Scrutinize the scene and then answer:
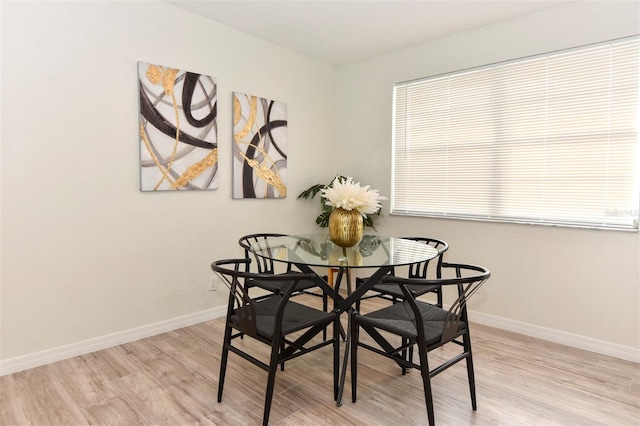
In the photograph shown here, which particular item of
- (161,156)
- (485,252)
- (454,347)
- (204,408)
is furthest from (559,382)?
(161,156)

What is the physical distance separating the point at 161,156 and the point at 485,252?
112 inches

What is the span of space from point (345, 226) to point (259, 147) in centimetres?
168

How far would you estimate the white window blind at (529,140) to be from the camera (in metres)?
2.82

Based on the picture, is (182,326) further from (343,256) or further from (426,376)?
(426,376)

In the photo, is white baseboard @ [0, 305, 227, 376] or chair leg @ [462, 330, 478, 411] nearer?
chair leg @ [462, 330, 478, 411]

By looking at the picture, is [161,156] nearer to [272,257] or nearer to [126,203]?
[126,203]

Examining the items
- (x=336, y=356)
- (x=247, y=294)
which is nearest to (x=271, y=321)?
(x=247, y=294)

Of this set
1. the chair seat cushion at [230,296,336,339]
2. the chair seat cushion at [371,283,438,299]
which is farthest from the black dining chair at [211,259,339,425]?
the chair seat cushion at [371,283,438,299]

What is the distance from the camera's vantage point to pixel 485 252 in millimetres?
3492

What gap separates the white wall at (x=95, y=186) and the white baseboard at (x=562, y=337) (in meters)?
2.37

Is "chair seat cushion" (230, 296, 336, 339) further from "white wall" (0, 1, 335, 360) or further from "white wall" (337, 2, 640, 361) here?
"white wall" (337, 2, 640, 361)

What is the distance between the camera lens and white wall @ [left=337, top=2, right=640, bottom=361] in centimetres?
282

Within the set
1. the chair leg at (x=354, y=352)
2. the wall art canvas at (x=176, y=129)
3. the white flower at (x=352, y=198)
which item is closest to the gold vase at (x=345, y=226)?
the white flower at (x=352, y=198)

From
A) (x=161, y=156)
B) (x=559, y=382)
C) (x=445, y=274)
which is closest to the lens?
(x=559, y=382)
